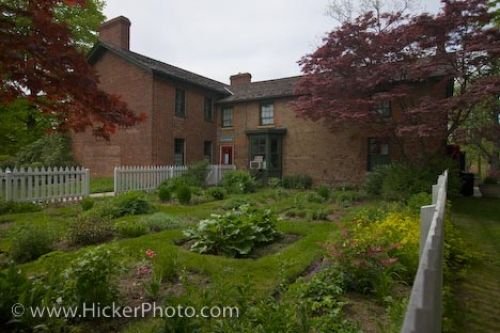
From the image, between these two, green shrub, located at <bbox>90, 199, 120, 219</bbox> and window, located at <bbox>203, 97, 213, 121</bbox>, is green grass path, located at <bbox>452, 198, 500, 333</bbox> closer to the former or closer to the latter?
green shrub, located at <bbox>90, 199, 120, 219</bbox>

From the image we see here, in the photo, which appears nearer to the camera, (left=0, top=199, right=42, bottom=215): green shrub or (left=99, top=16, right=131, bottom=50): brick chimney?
(left=0, top=199, right=42, bottom=215): green shrub

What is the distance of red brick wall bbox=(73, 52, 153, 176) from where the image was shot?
57.6 feet

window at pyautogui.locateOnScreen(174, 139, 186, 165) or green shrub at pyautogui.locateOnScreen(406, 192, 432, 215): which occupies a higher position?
window at pyautogui.locateOnScreen(174, 139, 186, 165)

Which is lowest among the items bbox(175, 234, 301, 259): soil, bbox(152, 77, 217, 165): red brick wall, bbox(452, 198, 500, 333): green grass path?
bbox(452, 198, 500, 333): green grass path

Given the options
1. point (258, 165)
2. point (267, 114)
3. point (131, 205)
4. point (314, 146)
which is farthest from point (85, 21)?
point (131, 205)

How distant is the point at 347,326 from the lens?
2.78 metres

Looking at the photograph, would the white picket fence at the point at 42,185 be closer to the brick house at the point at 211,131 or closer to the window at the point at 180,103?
the brick house at the point at 211,131

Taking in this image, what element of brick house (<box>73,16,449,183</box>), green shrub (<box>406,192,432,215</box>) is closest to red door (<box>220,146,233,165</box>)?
brick house (<box>73,16,449,183</box>)

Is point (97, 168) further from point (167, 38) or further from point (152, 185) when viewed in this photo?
point (167, 38)

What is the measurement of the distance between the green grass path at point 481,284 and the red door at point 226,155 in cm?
1440

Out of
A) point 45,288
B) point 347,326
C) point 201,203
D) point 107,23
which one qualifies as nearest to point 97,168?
point 107,23

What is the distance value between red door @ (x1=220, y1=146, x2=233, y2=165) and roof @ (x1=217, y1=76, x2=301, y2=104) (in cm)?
295

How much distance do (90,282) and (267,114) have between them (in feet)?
59.4

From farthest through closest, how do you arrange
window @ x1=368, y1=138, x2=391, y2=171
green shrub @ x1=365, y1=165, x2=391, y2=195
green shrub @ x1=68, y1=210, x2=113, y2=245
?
window @ x1=368, y1=138, x2=391, y2=171 → green shrub @ x1=365, y1=165, x2=391, y2=195 → green shrub @ x1=68, y1=210, x2=113, y2=245
